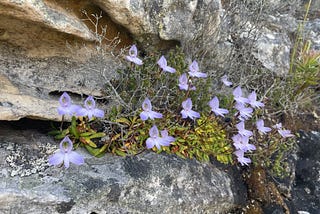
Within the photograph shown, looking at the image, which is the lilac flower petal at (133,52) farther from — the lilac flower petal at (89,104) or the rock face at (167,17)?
the lilac flower petal at (89,104)

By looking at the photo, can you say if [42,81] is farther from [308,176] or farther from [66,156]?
[308,176]

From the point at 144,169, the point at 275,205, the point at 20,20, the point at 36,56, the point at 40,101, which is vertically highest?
the point at 20,20

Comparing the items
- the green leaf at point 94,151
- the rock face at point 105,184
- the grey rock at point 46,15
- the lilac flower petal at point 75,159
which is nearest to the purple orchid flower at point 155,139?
the rock face at point 105,184

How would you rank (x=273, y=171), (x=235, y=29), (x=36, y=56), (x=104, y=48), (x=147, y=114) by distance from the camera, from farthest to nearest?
(x=235, y=29) → (x=273, y=171) → (x=104, y=48) → (x=36, y=56) → (x=147, y=114)

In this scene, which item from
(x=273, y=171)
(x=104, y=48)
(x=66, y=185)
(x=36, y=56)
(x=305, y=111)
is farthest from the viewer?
(x=305, y=111)

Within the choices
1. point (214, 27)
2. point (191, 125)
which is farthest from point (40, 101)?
point (214, 27)

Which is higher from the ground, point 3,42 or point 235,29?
point 235,29

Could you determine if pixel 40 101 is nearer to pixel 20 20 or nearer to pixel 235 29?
pixel 20 20

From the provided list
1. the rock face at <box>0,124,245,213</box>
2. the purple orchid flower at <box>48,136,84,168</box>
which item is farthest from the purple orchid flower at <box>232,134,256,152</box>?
the purple orchid flower at <box>48,136,84,168</box>
